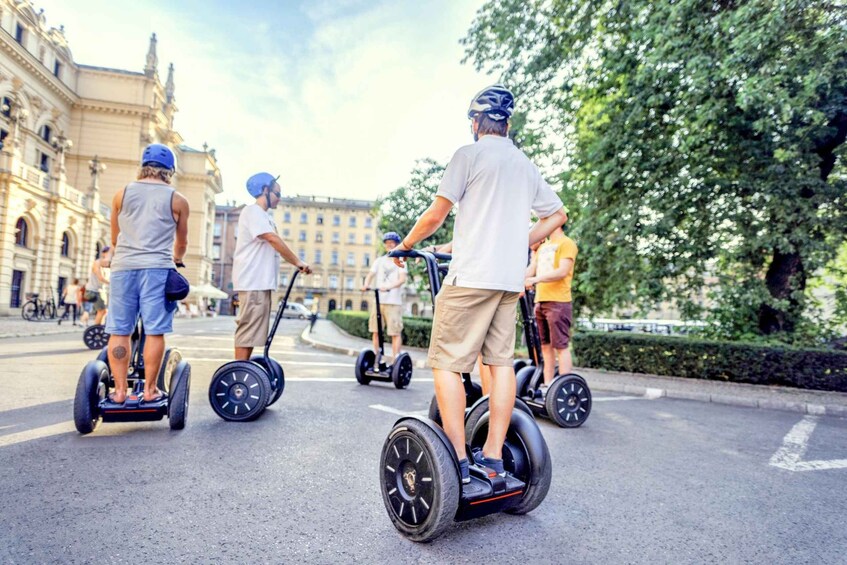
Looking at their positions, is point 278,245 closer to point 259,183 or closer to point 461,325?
point 259,183

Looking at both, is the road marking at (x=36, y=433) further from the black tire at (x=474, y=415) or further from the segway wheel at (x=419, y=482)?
the black tire at (x=474, y=415)

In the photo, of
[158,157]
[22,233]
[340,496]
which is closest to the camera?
[340,496]

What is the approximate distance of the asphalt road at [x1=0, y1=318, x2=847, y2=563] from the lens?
6.82ft

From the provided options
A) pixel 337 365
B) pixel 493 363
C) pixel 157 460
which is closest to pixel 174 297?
pixel 157 460

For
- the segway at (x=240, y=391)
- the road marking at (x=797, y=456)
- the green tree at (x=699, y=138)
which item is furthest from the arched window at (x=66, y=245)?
the road marking at (x=797, y=456)

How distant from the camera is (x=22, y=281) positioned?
2569cm

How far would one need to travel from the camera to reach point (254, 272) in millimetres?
4512

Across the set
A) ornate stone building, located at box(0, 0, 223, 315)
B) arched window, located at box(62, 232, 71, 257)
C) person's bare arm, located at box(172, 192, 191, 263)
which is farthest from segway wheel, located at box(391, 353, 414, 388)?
arched window, located at box(62, 232, 71, 257)

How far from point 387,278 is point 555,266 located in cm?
323

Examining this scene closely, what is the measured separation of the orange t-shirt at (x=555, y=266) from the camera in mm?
5094

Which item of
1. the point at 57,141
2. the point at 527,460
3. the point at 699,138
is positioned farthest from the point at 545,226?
the point at 57,141

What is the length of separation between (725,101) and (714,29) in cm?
118

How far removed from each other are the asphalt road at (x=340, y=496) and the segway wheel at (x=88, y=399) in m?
0.11

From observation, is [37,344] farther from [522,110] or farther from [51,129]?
[51,129]
